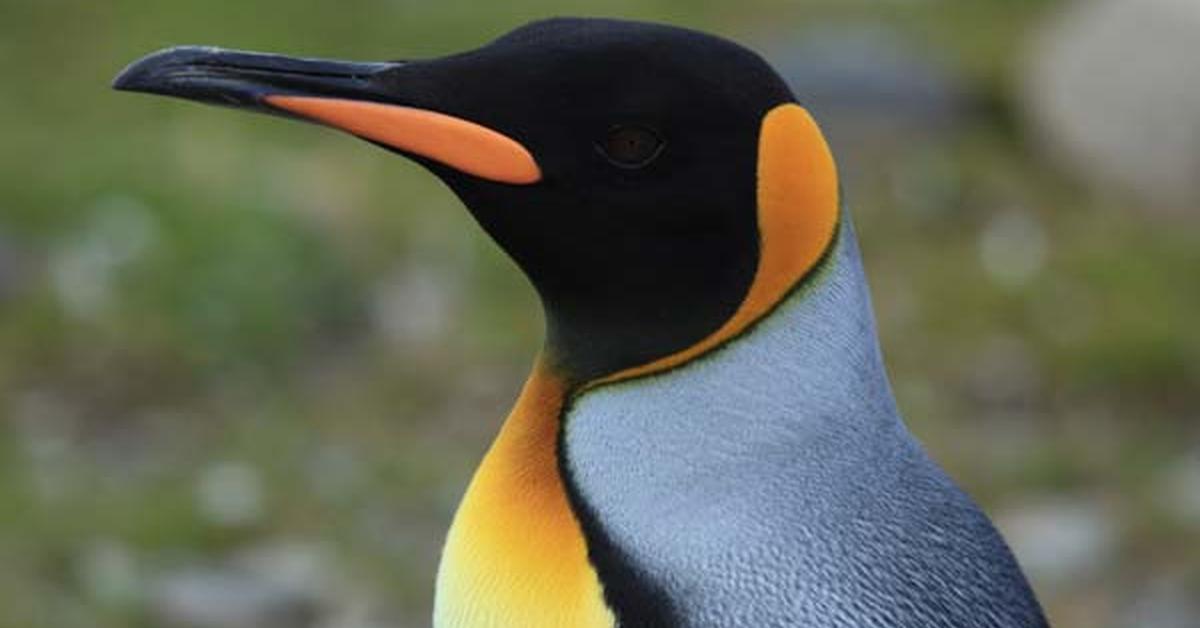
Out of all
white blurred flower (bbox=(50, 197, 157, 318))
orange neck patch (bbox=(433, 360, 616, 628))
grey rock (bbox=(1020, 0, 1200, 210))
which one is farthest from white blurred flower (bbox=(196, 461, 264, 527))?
grey rock (bbox=(1020, 0, 1200, 210))

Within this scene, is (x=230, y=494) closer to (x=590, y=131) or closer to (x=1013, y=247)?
(x=1013, y=247)

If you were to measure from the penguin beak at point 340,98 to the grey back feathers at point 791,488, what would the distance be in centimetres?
22

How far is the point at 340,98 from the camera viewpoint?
1955mm

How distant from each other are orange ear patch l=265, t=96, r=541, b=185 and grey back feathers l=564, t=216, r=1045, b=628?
0.21 m

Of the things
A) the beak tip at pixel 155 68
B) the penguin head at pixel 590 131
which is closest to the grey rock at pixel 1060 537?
the penguin head at pixel 590 131

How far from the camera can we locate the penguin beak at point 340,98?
76.4 inches

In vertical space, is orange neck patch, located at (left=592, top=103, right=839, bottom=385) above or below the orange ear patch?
below

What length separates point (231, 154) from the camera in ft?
19.6

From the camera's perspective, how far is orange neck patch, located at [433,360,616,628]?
6.44 ft

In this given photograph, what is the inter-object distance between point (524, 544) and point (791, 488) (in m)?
0.22

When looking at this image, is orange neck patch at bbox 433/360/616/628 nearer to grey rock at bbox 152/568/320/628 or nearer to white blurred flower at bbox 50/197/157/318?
grey rock at bbox 152/568/320/628

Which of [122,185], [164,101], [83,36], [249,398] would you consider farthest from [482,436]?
[83,36]

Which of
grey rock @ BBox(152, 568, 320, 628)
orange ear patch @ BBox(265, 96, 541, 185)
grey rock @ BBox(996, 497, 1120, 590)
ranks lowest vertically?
grey rock @ BBox(996, 497, 1120, 590)

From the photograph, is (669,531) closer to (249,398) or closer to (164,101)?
(249,398)
